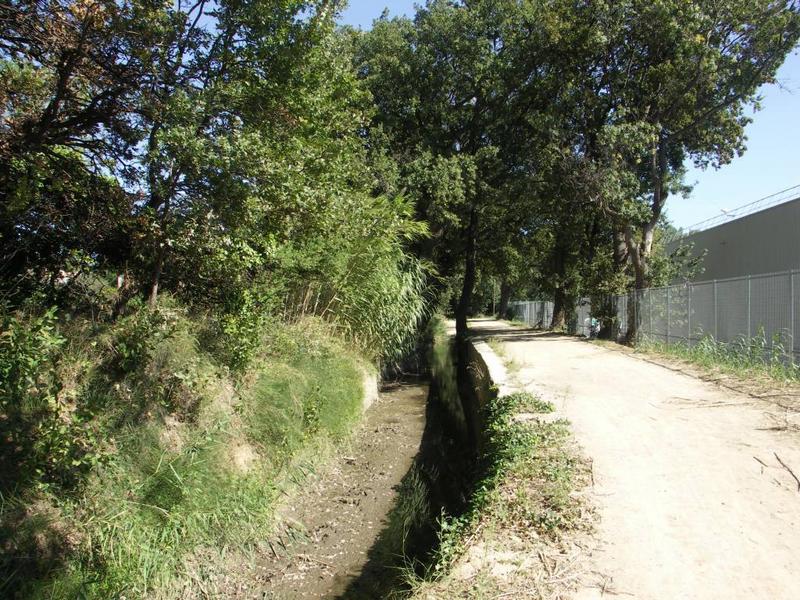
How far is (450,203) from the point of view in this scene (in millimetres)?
23125

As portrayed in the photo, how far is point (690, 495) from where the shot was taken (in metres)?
5.10

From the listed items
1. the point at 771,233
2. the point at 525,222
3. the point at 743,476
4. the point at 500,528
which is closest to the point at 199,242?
the point at 500,528

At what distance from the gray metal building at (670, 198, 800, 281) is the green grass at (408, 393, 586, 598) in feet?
47.6

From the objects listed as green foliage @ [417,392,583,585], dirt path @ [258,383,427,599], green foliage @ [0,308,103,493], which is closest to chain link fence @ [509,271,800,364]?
green foliage @ [417,392,583,585]

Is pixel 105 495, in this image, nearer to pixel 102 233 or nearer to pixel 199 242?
pixel 199 242

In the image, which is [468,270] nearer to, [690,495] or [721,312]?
[721,312]

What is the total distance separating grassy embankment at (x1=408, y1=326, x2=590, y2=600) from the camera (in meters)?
4.05

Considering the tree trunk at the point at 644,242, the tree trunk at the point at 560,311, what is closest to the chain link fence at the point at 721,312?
the tree trunk at the point at 644,242

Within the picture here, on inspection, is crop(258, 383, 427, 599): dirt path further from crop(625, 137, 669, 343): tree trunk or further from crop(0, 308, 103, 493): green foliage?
crop(625, 137, 669, 343): tree trunk

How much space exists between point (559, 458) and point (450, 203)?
17752 millimetres

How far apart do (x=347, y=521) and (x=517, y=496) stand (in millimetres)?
2929

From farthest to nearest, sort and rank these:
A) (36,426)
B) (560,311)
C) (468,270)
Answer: (468,270) → (560,311) → (36,426)

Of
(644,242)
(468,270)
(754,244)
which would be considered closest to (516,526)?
(644,242)

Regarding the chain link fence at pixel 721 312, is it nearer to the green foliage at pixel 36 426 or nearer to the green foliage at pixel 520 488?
the green foliage at pixel 520 488
